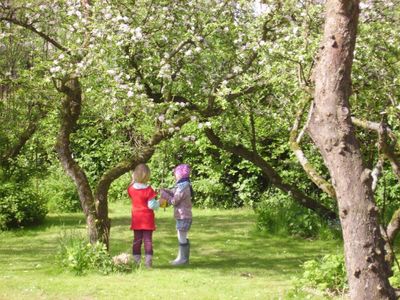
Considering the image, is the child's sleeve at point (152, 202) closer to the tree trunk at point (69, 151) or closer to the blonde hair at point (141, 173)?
the blonde hair at point (141, 173)

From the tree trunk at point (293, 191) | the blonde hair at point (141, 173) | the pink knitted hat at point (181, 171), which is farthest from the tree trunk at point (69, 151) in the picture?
the tree trunk at point (293, 191)

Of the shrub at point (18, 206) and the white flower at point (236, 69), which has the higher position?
the white flower at point (236, 69)

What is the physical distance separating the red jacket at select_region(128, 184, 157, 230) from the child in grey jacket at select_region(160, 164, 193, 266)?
1.53ft

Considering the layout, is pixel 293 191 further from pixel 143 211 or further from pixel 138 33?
pixel 138 33

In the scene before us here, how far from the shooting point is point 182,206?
36.6 feet

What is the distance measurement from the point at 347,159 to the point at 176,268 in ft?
21.2

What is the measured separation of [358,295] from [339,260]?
390 cm

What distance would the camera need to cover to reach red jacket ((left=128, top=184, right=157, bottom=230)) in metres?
10.7

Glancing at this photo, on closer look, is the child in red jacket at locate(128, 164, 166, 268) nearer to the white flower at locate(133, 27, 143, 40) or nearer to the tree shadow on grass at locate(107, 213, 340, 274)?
the tree shadow on grass at locate(107, 213, 340, 274)

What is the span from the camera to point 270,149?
62.2ft

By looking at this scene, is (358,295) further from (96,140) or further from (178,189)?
(96,140)

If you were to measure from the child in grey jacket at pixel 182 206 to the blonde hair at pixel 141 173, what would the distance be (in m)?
0.54

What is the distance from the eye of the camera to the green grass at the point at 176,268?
895cm

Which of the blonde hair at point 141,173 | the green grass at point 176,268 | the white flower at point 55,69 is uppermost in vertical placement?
the white flower at point 55,69
